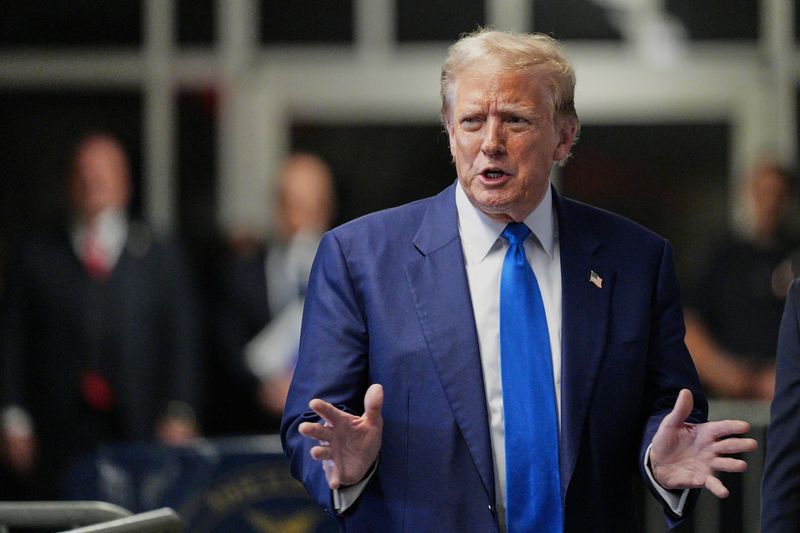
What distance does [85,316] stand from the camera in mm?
7797

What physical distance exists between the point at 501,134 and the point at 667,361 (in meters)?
0.66

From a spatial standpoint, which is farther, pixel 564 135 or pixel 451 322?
pixel 564 135

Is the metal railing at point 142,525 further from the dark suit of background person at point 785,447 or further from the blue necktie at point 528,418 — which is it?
the dark suit of background person at point 785,447

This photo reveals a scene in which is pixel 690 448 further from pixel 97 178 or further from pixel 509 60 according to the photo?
pixel 97 178

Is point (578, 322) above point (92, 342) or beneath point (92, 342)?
above

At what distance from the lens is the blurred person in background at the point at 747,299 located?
798 centimetres

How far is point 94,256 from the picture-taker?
7855mm

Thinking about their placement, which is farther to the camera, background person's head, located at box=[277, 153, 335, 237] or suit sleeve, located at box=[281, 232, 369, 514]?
background person's head, located at box=[277, 153, 335, 237]

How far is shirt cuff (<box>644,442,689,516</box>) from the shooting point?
356cm

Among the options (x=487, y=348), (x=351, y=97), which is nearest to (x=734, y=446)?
(x=487, y=348)

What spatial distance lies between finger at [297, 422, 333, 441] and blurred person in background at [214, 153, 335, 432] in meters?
4.34

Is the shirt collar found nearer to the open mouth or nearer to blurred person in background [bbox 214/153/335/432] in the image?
the open mouth

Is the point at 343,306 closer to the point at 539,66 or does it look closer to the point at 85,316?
the point at 539,66

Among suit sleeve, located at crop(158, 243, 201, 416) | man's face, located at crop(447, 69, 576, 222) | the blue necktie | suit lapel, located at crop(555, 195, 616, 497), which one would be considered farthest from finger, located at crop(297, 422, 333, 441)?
suit sleeve, located at crop(158, 243, 201, 416)
